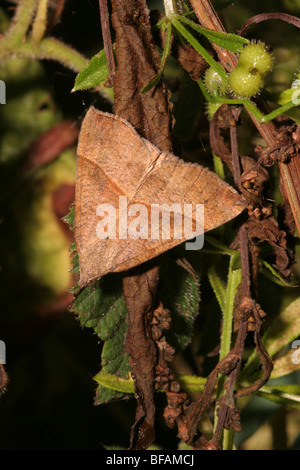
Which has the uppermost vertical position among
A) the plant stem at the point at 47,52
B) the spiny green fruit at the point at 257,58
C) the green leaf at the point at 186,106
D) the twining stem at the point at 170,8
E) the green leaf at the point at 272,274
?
the plant stem at the point at 47,52

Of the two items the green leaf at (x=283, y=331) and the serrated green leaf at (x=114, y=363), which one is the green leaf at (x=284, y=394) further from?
the serrated green leaf at (x=114, y=363)

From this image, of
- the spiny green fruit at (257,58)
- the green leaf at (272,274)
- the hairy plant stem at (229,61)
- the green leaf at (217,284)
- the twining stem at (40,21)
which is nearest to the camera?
the spiny green fruit at (257,58)

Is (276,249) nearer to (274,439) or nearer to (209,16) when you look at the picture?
(209,16)

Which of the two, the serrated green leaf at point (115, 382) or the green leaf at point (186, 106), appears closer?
the serrated green leaf at point (115, 382)

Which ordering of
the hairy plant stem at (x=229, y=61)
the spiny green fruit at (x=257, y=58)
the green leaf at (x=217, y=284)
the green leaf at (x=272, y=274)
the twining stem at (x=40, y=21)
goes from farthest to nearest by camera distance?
the twining stem at (x=40, y=21), the green leaf at (x=217, y=284), the green leaf at (x=272, y=274), the hairy plant stem at (x=229, y=61), the spiny green fruit at (x=257, y=58)

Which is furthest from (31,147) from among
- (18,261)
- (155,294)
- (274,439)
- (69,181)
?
(274,439)

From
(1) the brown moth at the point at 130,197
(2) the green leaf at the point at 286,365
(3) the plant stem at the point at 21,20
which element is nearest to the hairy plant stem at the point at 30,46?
(3) the plant stem at the point at 21,20
